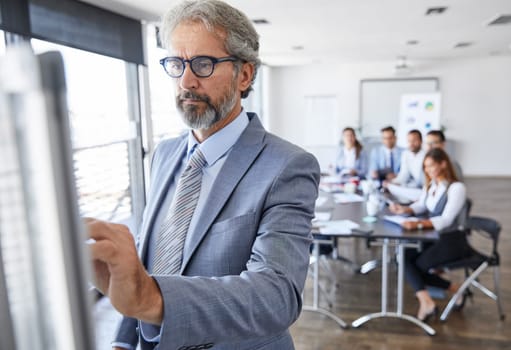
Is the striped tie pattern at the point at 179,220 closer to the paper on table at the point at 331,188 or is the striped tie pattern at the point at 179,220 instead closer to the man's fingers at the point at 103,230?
the man's fingers at the point at 103,230

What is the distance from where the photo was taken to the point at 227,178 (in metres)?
0.90

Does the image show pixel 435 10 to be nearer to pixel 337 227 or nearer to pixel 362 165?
pixel 362 165

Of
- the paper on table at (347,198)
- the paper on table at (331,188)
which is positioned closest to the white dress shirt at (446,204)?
the paper on table at (347,198)

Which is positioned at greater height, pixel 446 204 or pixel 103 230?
pixel 103 230

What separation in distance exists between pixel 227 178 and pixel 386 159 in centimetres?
535

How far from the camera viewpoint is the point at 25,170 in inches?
8.9

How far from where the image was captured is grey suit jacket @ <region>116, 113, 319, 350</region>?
1.99ft

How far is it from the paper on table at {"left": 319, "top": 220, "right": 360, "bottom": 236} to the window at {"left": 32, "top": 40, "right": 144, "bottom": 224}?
214 centimetres

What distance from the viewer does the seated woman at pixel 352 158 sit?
6109 millimetres

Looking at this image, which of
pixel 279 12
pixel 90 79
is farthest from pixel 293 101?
pixel 90 79

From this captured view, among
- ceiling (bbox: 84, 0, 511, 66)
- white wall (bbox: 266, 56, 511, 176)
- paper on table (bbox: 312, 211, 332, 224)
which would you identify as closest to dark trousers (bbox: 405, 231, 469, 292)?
paper on table (bbox: 312, 211, 332, 224)

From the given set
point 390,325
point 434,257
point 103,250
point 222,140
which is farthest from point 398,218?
point 103,250

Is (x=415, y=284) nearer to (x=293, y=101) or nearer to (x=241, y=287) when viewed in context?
(x=241, y=287)

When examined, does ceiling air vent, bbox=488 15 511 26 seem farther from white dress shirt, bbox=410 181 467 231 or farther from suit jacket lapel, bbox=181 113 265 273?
suit jacket lapel, bbox=181 113 265 273
